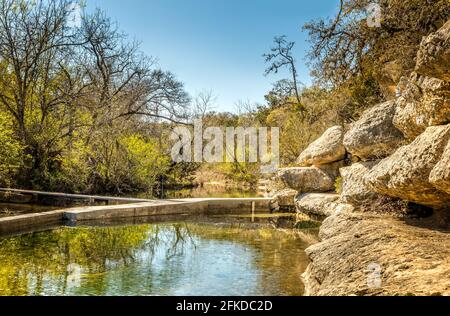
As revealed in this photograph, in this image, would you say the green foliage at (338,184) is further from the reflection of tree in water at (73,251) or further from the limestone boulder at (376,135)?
the reflection of tree in water at (73,251)

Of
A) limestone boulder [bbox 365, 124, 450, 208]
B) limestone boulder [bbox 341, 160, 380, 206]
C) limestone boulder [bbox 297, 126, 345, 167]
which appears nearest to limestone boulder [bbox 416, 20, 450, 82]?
limestone boulder [bbox 365, 124, 450, 208]

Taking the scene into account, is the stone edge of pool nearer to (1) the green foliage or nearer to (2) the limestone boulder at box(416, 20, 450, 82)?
(1) the green foliage

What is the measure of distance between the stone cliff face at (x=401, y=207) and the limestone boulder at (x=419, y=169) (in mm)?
14

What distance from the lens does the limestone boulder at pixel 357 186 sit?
912 cm

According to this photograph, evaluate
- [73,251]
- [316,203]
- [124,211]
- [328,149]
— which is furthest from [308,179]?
[73,251]

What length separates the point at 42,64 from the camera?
55.4ft

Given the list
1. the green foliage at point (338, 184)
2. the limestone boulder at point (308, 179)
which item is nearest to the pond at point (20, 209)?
the limestone boulder at point (308, 179)

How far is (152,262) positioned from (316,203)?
6.90 metres

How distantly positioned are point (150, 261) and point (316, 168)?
323 inches

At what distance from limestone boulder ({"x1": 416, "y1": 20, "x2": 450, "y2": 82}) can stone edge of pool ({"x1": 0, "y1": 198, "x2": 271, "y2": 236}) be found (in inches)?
322

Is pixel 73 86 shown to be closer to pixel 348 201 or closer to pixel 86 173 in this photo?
pixel 86 173

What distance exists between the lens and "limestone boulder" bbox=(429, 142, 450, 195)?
5.21m

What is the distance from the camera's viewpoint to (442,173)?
17.3 ft

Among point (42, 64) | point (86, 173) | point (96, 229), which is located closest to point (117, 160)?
point (86, 173)
